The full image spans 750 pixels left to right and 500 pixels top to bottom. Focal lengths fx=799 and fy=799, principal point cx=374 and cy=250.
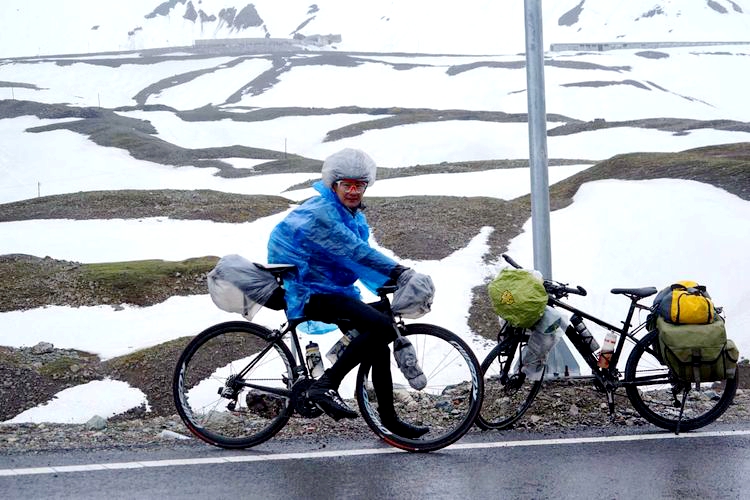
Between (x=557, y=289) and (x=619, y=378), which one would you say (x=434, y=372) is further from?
(x=619, y=378)

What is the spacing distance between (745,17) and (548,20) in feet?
144

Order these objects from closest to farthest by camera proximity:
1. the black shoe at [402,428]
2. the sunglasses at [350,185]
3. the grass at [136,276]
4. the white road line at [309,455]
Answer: the white road line at [309,455]
the sunglasses at [350,185]
the black shoe at [402,428]
the grass at [136,276]

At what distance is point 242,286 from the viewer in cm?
625

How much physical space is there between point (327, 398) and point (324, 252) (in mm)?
1127

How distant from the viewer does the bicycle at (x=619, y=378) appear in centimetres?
682

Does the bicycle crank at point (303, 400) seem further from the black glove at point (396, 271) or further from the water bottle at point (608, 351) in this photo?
the water bottle at point (608, 351)

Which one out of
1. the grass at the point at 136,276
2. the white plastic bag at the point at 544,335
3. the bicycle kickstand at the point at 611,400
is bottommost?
the grass at the point at 136,276

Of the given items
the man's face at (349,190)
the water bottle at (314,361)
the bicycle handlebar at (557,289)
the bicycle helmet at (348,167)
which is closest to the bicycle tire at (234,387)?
the water bottle at (314,361)

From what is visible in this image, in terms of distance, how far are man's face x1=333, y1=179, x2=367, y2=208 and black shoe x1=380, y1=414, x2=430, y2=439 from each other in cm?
170

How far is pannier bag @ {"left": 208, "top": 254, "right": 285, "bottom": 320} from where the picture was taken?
20.5 ft

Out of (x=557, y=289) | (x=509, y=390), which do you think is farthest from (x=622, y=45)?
(x=509, y=390)

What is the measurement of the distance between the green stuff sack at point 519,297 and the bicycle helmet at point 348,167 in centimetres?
155

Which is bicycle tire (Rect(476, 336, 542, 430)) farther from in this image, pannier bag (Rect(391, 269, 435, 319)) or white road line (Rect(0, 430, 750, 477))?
pannier bag (Rect(391, 269, 435, 319))

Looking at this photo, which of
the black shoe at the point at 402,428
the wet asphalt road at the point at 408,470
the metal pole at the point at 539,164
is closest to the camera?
the wet asphalt road at the point at 408,470
